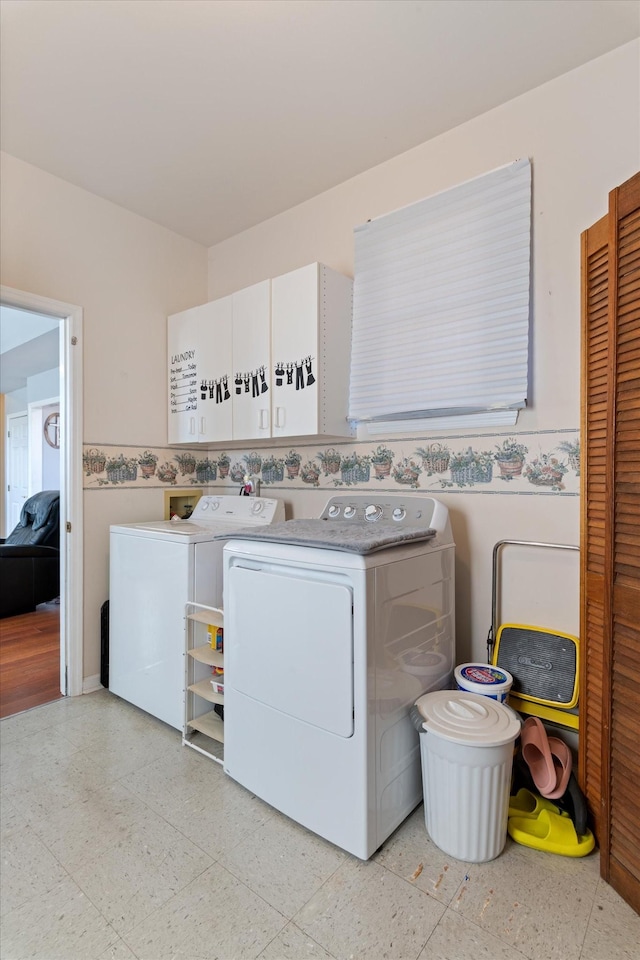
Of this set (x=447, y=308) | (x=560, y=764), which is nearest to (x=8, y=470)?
(x=447, y=308)

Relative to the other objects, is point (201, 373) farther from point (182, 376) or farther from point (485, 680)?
point (485, 680)

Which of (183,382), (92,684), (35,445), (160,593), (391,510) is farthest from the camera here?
(35,445)

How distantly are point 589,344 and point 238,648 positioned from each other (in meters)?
1.66

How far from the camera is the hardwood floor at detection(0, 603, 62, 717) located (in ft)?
8.20

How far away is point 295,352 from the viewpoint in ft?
7.47

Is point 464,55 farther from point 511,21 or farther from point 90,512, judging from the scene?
point 90,512

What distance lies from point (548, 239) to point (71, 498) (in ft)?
8.41

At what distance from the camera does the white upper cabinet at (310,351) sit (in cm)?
220

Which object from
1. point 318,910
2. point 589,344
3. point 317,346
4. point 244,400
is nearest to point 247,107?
point 317,346

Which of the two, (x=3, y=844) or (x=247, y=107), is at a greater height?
(x=247, y=107)

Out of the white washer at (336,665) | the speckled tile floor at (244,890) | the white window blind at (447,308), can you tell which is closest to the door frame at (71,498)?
the speckled tile floor at (244,890)

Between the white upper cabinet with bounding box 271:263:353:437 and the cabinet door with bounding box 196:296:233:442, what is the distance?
1.24ft

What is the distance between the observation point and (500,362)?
1890 mm

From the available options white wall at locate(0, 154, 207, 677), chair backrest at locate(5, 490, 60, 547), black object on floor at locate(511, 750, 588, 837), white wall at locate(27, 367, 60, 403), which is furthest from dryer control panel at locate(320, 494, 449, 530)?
white wall at locate(27, 367, 60, 403)
